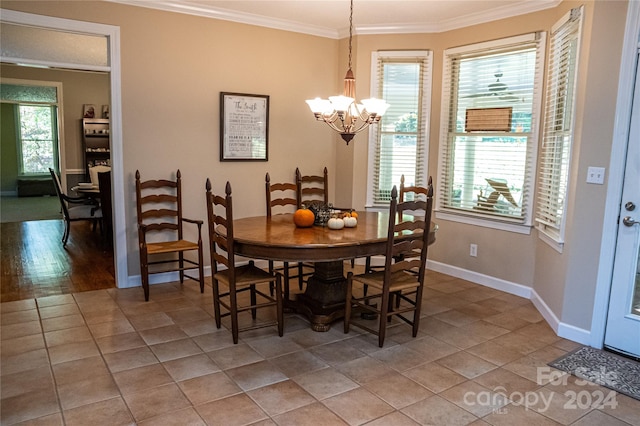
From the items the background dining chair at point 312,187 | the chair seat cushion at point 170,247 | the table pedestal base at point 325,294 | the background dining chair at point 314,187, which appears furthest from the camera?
the background dining chair at point 314,187

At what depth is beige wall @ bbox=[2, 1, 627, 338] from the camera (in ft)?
10.2

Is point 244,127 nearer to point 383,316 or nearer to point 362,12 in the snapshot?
point 362,12

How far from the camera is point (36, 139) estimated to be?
33.5 ft

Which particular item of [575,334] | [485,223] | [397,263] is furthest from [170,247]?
[575,334]

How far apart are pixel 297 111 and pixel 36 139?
8.02m

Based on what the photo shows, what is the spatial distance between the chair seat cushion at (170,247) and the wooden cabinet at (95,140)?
18.5 feet

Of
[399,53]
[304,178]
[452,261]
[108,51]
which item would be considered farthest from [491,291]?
[108,51]

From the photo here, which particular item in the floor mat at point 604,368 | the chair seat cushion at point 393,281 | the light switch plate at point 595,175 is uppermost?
the light switch plate at point 595,175

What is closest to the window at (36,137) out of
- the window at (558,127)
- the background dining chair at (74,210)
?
the background dining chair at (74,210)

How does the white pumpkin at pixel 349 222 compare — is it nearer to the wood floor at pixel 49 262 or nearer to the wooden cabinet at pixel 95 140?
the wood floor at pixel 49 262

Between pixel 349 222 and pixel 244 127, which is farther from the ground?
pixel 244 127

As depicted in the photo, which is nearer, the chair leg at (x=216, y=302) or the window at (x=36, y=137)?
the chair leg at (x=216, y=302)

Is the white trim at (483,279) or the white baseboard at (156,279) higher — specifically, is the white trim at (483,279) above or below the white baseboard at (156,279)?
above

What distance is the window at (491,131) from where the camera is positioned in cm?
409
